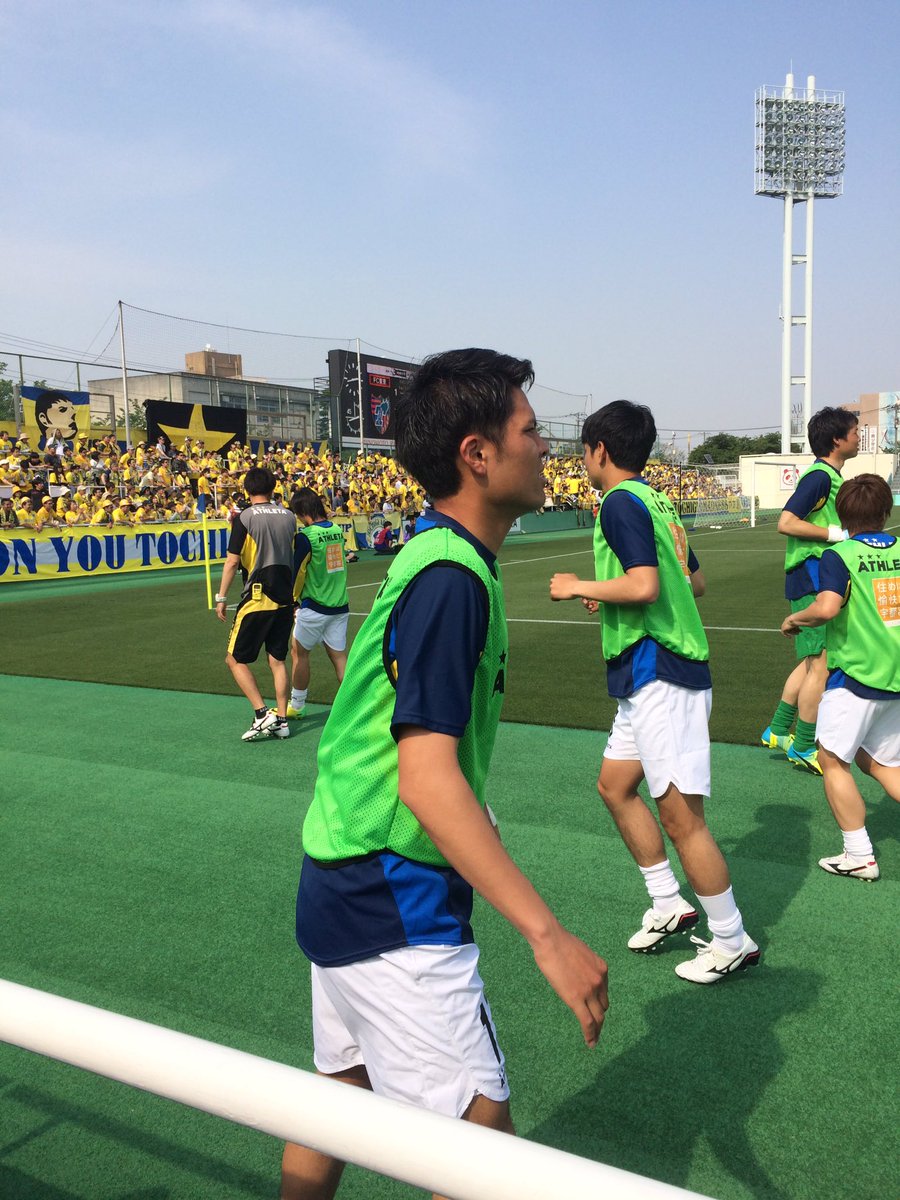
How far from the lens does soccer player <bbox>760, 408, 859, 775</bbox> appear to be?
18.5ft

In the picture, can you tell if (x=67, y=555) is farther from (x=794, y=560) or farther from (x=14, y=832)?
(x=794, y=560)

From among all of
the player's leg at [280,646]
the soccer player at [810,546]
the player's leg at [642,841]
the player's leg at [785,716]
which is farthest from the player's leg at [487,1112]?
the player's leg at [280,646]

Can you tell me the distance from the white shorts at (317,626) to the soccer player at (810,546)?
11.8 feet

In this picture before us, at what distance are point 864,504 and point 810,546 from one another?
178 cm

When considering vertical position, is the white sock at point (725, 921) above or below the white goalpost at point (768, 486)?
below

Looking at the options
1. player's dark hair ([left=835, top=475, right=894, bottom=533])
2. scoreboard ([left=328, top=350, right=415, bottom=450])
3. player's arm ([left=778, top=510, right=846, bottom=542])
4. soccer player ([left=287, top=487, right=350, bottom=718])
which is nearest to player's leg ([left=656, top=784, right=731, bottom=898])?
player's dark hair ([left=835, top=475, right=894, bottom=533])

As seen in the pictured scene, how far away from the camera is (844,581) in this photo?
426cm

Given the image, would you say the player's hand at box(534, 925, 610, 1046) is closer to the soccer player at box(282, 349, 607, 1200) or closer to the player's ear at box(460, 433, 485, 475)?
the soccer player at box(282, 349, 607, 1200)

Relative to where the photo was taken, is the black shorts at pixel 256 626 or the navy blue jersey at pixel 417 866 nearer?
the navy blue jersey at pixel 417 866

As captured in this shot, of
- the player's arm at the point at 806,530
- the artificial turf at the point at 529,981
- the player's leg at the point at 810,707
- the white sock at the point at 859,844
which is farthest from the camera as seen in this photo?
Result: the player's leg at the point at 810,707

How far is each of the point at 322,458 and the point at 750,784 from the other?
33.3 metres

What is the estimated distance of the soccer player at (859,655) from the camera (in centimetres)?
423

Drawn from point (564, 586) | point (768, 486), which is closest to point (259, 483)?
point (564, 586)

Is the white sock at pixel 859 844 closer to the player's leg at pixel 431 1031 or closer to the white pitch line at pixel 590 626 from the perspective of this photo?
the player's leg at pixel 431 1031
